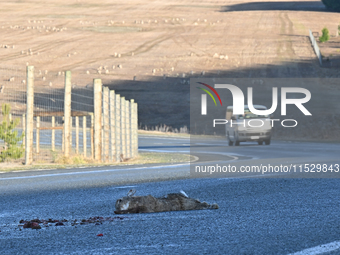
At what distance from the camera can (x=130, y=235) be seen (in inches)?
281

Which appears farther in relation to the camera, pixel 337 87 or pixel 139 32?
pixel 139 32

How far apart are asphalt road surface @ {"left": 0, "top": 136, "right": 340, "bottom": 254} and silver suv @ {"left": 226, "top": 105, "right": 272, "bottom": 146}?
14.9 meters

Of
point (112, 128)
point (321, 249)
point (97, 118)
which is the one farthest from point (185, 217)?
point (112, 128)

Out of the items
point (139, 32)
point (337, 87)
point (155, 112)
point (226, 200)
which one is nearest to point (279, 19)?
point (139, 32)

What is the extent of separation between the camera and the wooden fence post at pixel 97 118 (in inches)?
908

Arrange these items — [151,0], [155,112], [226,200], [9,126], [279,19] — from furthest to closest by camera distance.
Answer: [151,0]
[279,19]
[155,112]
[9,126]
[226,200]

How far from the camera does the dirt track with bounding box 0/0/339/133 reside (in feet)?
212

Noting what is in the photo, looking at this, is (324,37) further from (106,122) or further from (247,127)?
(106,122)

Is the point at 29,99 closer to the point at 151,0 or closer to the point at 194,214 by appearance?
the point at 194,214

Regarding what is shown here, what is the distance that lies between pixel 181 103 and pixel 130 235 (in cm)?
5089

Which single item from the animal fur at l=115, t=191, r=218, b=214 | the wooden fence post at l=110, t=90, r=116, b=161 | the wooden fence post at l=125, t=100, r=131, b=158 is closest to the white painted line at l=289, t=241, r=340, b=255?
the animal fur at l=115, t=191, r=218, b=214

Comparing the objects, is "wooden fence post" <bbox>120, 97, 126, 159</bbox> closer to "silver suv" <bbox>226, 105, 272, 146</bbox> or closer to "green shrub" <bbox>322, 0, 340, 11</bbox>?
"silver suv" <bbox>226, 105, 272, 146</bbox>

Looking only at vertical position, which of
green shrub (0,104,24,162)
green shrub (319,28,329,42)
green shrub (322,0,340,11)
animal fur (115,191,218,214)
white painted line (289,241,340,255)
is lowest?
white painted line (289,241,340,255)

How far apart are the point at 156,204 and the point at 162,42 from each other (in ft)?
253
